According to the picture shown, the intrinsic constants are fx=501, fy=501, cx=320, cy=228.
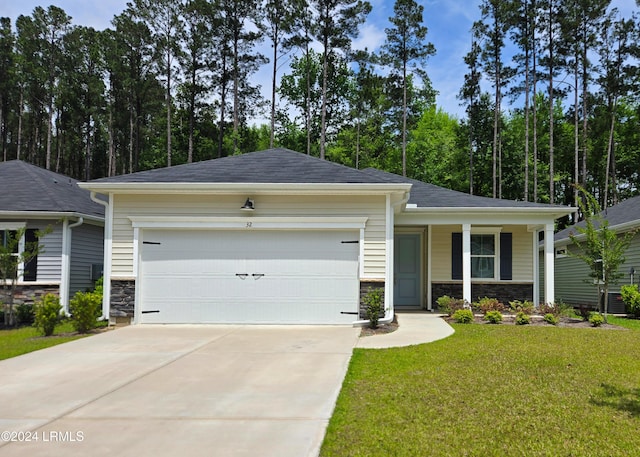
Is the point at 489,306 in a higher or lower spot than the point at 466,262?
lower

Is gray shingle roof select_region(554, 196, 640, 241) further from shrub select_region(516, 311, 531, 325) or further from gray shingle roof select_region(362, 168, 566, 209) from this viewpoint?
shrub select_region(516, 311, 531, 325)

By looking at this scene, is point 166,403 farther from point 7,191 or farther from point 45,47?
point 45,47

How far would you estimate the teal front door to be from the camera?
13477mm

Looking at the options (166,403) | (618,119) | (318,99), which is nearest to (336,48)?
(318,99)

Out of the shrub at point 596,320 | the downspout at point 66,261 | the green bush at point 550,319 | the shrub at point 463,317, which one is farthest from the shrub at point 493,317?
the downspout at point 66,261

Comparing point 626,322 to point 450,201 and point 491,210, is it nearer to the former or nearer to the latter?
point 491,210

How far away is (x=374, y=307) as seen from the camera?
924cm

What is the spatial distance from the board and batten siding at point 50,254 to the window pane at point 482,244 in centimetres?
1032

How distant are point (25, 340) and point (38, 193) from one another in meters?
5.68

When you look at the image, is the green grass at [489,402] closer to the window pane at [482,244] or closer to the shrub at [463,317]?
the shrub at [463,317]

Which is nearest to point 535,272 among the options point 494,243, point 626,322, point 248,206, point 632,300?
point 494,243

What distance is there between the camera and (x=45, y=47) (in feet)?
97.9

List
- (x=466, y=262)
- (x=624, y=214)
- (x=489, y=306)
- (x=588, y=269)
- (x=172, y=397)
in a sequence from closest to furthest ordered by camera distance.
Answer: (x=172, y=397) < (x=489, y=306) < (x=466, y=262) < (x=624, y=214) < (x=588, y=269)

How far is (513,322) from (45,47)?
3081cm
